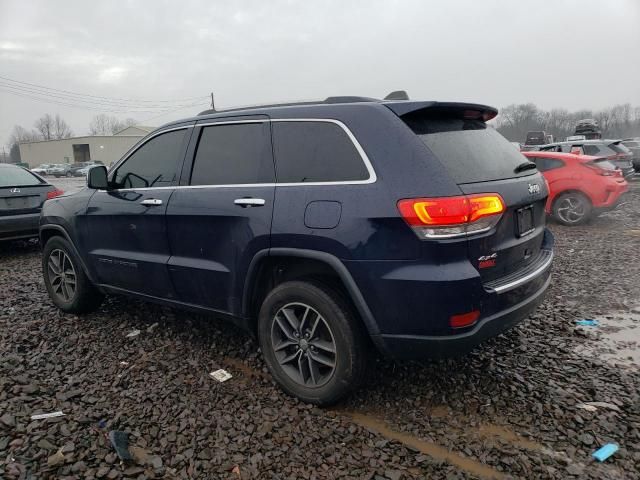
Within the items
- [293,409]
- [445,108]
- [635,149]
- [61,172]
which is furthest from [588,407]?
[61,172]

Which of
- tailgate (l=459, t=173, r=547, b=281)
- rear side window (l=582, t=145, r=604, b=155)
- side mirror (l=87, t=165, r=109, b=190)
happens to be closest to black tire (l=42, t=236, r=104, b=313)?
side mirror (l=87, t=165, r=109, b=190)

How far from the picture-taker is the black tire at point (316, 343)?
274 centimetres

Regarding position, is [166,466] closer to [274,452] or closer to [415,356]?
[274,452]

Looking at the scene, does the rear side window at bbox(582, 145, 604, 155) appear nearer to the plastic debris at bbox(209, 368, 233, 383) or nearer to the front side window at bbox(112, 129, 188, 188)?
the front side window at bbox(112, 129, 188, 188)

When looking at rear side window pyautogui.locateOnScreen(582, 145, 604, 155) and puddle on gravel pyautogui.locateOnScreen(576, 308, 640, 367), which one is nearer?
puddle on gravel pyautogui.locateOnScreen(576, 308, 640, 367)

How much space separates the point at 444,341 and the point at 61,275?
12.7ft

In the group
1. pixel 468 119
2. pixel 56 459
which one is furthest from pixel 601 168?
pixel 56 459

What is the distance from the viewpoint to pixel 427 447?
2578 mm

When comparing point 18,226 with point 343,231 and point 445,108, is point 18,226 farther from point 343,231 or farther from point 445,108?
point 445,108

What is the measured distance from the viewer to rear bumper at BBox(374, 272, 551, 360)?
2518 millimetres

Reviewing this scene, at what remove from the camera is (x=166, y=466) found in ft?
8.07

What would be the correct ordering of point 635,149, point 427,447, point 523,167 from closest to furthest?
point 427,447 < point 523,167 < point 635,149

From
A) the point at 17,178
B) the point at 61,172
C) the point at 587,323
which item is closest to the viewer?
the point at 587,323

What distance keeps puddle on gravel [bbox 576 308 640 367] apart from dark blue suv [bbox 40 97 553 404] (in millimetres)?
987
